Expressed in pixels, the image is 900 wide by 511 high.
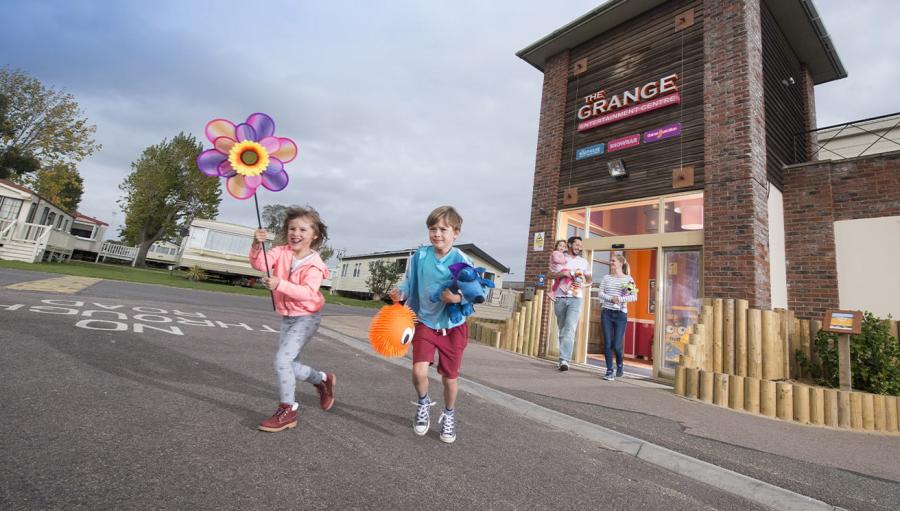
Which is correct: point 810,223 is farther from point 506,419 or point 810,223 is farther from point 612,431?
point 506,419

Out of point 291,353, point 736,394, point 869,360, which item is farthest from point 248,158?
point 869,360

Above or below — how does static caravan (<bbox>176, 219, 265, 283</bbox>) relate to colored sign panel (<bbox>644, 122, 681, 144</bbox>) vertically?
below

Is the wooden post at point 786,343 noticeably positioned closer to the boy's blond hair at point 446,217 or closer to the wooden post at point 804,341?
the wooden post at point 804,341

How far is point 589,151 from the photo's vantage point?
9.48 metres

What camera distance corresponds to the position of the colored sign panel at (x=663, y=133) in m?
8.11

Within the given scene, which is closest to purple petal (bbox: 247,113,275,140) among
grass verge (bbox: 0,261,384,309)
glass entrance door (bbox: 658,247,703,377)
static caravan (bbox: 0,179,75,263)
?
glass entrance door (bbox: 658,247,703,377)

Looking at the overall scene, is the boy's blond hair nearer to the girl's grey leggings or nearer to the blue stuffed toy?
the blue stuffed toy

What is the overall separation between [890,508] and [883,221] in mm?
7177

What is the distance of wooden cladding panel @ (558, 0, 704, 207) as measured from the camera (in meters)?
8.01

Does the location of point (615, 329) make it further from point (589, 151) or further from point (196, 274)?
point (196, 274)

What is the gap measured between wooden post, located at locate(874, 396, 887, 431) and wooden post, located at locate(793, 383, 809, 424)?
2.62 feet

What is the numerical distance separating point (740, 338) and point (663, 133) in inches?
178

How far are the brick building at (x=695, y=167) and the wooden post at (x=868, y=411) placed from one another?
1.89 meters

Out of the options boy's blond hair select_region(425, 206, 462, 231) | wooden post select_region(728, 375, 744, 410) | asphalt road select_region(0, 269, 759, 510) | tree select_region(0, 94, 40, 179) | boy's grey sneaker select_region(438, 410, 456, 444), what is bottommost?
asphalt road select_region(0, 269, 759, 510)
